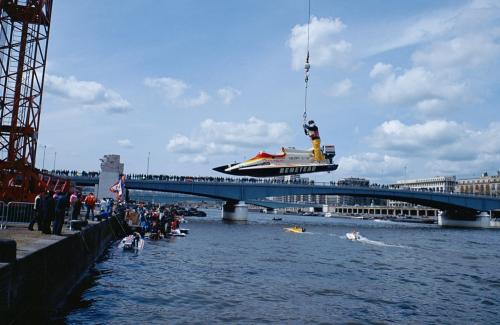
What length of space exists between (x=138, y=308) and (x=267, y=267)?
14.5 m

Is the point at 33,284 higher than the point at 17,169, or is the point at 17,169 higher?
the point at 17,169

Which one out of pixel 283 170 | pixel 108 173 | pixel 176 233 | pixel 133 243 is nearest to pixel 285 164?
pixel 283 170

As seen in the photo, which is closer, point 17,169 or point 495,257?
point 17,169

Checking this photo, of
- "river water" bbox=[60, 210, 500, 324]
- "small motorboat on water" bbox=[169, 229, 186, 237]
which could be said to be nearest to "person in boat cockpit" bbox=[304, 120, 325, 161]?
"small motorboat on water" bbox=[169, 229, 186, 237]

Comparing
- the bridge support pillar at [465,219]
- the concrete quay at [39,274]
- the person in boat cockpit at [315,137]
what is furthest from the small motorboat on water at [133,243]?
the bridge support pillar at [465,219]

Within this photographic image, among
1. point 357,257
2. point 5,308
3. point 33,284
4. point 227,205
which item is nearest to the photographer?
point 5,308

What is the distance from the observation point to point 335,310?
1977 cm

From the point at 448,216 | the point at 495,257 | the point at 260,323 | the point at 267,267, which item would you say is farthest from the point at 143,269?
the point at 448,216

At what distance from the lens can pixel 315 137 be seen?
80812 mm

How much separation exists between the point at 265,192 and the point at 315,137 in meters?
24.6

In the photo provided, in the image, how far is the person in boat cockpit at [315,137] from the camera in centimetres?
8094

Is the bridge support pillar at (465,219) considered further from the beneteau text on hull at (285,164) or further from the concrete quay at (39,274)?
the concrete quay at (39,274)

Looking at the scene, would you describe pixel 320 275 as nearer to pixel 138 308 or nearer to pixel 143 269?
pixel 143 269

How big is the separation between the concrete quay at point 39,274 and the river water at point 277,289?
82 centimetres
